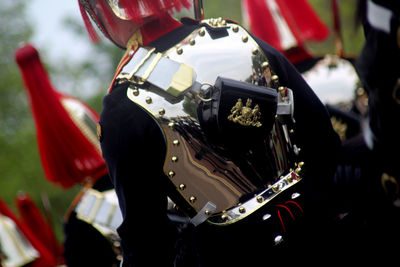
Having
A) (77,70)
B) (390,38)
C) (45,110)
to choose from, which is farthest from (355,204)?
(77,70)

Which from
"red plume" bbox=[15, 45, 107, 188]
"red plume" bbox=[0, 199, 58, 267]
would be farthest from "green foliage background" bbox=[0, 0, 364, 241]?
"red plume" bbox=[15, 45, 107, 188]

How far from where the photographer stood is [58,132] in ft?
10.9

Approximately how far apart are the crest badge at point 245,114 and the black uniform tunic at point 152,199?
233mm

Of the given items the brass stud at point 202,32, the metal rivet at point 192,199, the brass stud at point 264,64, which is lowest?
the metal rivet at point 192,199

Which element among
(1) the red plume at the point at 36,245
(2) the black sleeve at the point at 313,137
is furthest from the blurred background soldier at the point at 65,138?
(2) the black sleeve at the point at 313,137

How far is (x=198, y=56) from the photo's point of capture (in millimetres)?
1624

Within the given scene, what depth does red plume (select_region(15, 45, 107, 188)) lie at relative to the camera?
332cm

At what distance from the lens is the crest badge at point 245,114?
154 cm

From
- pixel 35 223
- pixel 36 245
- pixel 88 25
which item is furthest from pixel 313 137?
pixel 35 223

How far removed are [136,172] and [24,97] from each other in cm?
1276

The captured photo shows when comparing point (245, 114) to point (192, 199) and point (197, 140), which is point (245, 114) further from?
point (192, 199)

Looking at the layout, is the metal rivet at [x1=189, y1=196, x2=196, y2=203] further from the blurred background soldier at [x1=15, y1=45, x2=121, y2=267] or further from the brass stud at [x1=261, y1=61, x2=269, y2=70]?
the blurred background soldier at [x1=15, y1=45, x2=121, y2=267]

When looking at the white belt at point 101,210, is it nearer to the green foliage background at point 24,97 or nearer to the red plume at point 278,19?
the red plume at point 278,19

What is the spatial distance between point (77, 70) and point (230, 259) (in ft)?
46.5
